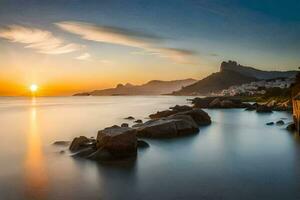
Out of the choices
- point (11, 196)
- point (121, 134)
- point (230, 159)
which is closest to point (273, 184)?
point (230, 159)

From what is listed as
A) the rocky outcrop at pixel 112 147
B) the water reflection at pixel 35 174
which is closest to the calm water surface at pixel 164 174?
the water reflection at pixel 35 174

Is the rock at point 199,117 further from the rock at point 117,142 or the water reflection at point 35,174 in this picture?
the rock at point 117,142

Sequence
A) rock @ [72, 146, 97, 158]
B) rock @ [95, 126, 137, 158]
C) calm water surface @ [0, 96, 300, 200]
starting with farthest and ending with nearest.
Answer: rock @ [72, 146, 97, 158]
rock @ [95, 126, 137, 158]
calm water surface @ [0, 96, 300, 200]

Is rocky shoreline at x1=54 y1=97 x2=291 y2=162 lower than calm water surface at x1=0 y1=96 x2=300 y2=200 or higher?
higher

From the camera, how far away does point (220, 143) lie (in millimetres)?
30766

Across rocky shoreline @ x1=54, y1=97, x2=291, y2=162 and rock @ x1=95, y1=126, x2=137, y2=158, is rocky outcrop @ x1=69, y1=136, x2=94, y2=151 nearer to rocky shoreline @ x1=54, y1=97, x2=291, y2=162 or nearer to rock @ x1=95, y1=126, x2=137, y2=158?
rocky shoreline @ x1=54, y1=97, x2=291, y2=162

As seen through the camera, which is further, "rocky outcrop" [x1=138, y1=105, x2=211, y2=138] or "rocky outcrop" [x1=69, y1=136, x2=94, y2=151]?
"rocky outcrop" [x1=138, y1=105, x2=211, y2=138]

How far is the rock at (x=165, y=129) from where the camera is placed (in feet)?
103

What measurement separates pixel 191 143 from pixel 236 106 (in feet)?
210

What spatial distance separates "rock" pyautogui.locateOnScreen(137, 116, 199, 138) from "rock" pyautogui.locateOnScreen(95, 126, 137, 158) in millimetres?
8481

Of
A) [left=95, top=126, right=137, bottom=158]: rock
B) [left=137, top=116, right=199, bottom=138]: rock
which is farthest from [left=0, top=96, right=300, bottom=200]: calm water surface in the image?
[left=137, top=116, right=199, bottom=138]: rock

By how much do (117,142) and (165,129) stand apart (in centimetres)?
1050

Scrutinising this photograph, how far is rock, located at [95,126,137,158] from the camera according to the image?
70.6ft

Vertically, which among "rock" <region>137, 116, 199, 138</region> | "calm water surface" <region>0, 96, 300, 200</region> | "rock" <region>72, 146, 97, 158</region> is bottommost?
"calm water surface" <region>0, 96, 300, 200</region>
